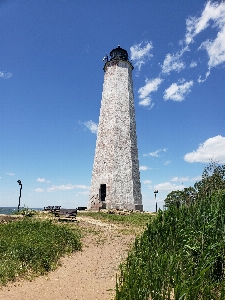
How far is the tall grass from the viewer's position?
436 centimetres

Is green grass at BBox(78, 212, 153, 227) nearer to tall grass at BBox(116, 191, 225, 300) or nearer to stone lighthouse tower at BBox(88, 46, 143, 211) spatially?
stone lighthouse tower at BBox(88, 46, 143, 211)

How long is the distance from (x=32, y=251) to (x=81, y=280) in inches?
90.5

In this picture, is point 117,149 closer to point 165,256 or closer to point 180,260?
point 180,260

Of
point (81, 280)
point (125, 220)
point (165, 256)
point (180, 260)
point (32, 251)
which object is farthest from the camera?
point (125, 220)

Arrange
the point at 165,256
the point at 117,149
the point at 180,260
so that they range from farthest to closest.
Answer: the point at 117,149
the point at 180,260
the point at 165,256

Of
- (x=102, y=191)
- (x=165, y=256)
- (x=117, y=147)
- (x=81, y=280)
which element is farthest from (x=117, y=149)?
(x=165, y=256)

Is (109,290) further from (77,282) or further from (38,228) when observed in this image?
(38,228)

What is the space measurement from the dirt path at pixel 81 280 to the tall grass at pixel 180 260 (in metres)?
0.82

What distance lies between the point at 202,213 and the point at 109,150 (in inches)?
819

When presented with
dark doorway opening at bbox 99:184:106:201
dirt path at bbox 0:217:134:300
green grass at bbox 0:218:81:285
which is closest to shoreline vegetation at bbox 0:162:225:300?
green grass at bbox 0:218:81:285

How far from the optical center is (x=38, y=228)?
43.5 ft

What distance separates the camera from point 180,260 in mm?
5625

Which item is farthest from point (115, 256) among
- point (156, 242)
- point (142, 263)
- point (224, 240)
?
point (224, 240)

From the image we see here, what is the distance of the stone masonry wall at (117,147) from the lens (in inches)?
1057
